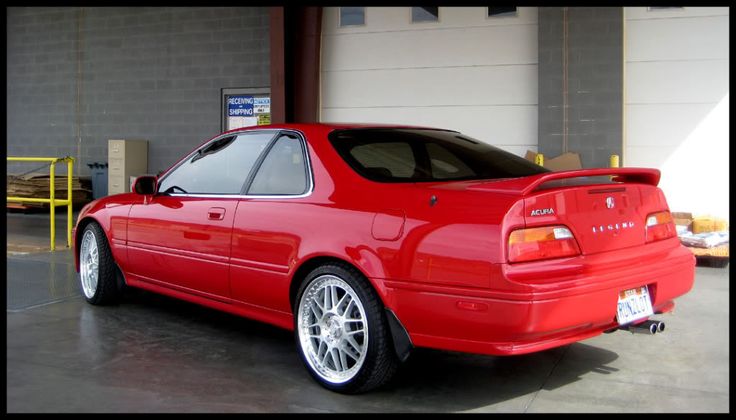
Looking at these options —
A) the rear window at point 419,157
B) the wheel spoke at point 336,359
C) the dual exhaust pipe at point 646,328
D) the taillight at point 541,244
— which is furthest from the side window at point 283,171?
the dual exhaust pipe at point 646,328

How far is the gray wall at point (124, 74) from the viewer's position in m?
12.6

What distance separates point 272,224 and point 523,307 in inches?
60.5

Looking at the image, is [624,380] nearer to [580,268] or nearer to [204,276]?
[580,268]

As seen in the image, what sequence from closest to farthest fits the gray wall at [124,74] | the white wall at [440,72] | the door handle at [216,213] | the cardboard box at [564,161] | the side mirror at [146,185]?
the door handle at [216,213]
the side mirror at [146,185]
the cardboard box at [564,161]
the white wall at [440,72]
the gray wall at [124,74]

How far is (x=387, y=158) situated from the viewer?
4.14 meters

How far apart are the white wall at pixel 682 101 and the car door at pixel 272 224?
6259mm

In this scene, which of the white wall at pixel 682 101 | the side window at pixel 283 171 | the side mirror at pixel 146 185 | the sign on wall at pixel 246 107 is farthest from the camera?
the sign on wall at pixel 246 107

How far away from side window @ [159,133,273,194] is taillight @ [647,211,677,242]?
7.08 feet

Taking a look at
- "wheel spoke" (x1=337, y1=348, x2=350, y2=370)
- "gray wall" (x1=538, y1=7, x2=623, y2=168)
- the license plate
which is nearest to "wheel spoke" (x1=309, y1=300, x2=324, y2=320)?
"wheel spoke" (x1=337, y1=348, x2=350, y2=370)

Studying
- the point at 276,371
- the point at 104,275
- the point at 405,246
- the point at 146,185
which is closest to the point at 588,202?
the point at 405,246

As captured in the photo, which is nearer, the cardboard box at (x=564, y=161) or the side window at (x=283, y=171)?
the side window at (x=283, y=171)

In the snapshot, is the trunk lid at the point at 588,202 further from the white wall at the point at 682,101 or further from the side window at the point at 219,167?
the white wall at the point at 682,101

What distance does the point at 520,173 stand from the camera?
4238mm

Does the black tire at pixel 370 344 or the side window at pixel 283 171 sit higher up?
the side window at pixel 283 171
